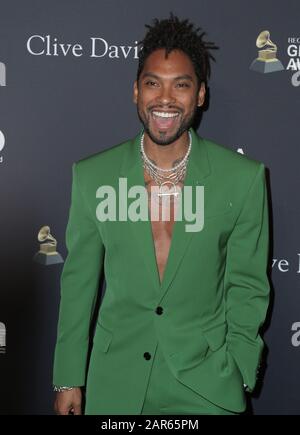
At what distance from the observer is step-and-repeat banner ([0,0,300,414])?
→ 9.96 feet

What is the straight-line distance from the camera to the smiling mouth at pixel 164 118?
8.55 ft

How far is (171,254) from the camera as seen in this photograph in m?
2.59

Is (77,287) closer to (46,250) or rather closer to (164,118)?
(46,250)

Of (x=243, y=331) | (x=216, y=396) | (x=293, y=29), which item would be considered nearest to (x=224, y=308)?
(x=243, y=331)

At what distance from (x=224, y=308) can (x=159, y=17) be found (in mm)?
1237

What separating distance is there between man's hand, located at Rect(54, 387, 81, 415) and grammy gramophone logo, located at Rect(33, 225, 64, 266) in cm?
62

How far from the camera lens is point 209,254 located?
2.67 m

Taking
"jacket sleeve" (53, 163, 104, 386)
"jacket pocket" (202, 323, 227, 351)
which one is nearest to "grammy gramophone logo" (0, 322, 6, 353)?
"jacket sleeve" (53, 163, 104, 386)

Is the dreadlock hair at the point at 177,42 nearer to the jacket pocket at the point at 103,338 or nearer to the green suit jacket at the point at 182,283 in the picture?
the green suit jacket at the point at 182,283

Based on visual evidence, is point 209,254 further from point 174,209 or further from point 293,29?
point 293,29

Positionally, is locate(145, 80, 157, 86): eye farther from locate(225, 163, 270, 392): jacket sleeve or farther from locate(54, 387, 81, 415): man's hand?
locate(54, 387, 81, 415): man's hand

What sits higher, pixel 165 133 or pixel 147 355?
pixel 165 133

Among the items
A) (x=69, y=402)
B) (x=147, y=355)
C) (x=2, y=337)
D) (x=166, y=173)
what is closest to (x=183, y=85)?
(x=166, y=173)

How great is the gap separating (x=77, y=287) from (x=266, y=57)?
1249 mm
